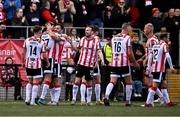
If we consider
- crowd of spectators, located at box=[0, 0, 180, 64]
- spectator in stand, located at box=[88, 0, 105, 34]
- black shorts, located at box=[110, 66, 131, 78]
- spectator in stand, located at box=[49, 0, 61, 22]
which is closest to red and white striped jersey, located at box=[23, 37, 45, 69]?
black shorts, located at box=[110, 66, 131, 78]

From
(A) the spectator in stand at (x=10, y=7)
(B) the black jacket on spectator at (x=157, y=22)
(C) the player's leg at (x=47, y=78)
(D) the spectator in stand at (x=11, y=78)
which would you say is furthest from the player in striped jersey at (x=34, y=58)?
(B) the black jacket on spectator at (x=157, y=22)

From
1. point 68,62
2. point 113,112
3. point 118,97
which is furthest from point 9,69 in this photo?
point 113,112

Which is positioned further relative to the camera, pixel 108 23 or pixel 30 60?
pixel 108 23

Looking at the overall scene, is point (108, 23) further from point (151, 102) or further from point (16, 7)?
point (151, 102)

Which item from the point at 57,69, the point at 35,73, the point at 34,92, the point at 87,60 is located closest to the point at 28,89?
the point at 34,92

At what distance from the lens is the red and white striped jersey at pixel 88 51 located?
20.9m

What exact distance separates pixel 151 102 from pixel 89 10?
27.6 feet

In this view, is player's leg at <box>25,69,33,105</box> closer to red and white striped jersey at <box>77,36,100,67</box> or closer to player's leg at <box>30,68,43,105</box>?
player's leg at <box>30,68,43,105</box>

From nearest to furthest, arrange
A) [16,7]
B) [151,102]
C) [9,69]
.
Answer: [151,102] < [9,69] < [16,7]

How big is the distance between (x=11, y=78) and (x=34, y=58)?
159 inches

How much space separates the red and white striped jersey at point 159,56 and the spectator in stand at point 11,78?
5624 mm

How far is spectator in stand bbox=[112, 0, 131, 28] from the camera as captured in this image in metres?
27.6

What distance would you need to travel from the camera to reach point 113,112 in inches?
673

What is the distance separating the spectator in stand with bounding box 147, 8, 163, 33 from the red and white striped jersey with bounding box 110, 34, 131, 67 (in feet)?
23.5
